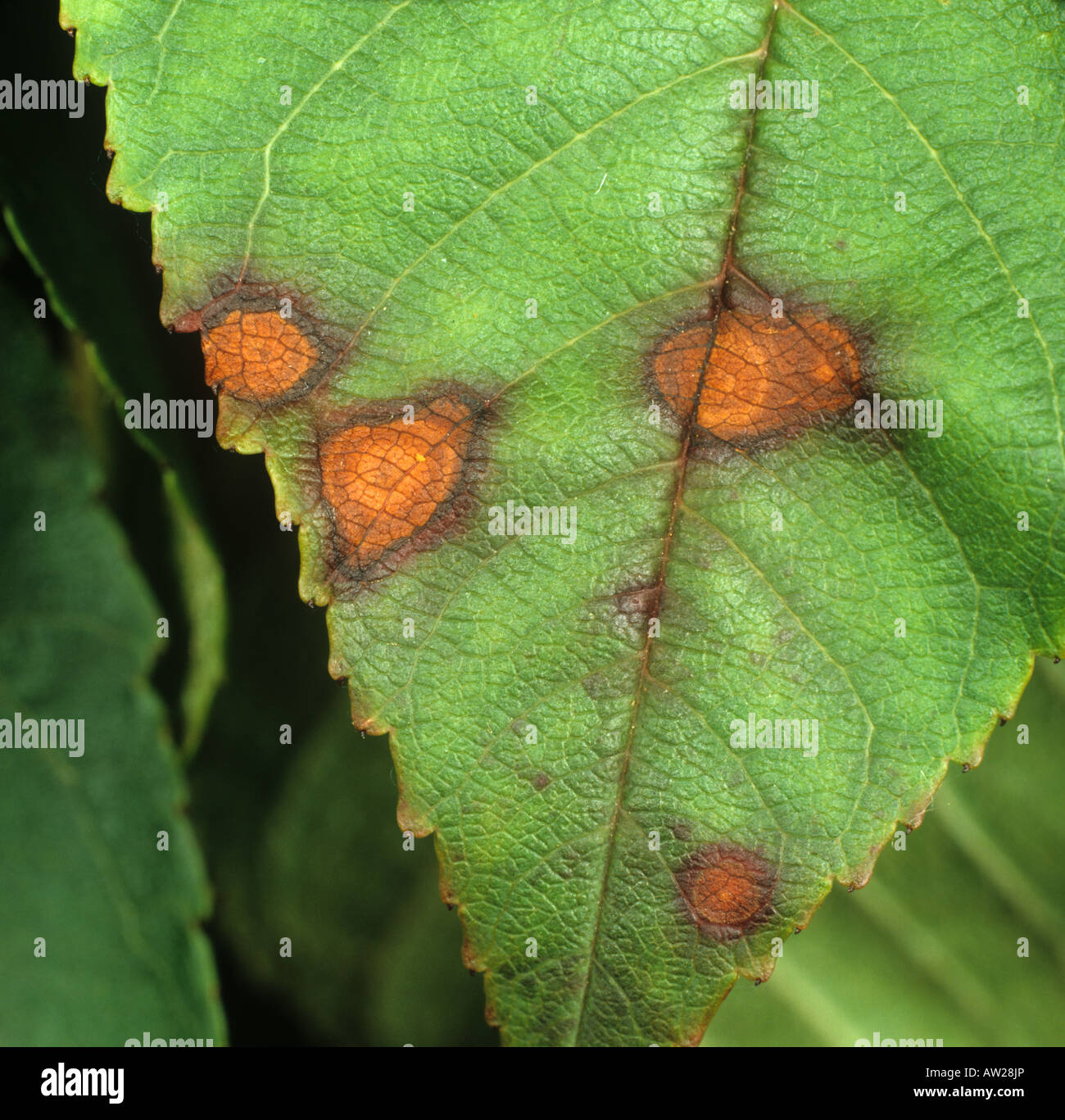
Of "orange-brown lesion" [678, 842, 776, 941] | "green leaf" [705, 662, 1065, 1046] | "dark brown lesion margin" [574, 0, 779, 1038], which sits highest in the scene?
"dark brown lesion margin" [574, 0, 779, 1038]

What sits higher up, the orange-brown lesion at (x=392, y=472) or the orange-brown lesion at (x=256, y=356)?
the orange-brown lesion at (x=256, y=356)

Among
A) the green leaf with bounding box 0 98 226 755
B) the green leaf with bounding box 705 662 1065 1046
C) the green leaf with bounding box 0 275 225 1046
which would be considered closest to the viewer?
the green leaf with bounding box 0 98 226 755

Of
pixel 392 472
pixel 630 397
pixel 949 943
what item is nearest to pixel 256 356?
pixel 392 472

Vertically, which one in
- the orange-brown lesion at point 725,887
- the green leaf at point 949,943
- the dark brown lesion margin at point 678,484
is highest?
the dark brown lesion margin at point 678,484

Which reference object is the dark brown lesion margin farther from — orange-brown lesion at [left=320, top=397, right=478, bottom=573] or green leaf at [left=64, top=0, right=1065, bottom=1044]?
orange-brown lesion at [left=320, top=397, right=478, bottom=573]

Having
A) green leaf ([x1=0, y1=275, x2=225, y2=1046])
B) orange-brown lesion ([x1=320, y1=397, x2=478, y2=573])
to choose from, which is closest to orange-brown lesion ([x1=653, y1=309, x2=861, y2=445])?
orange-brown lesion ([x1=320, y1=397, x2=478, y2=573])

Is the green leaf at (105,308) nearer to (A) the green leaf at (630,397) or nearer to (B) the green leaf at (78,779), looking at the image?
(B) the green leaf at (78,779)

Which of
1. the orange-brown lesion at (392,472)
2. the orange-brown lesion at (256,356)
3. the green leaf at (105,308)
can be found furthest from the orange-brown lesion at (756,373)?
the green leaf at (105,308)
